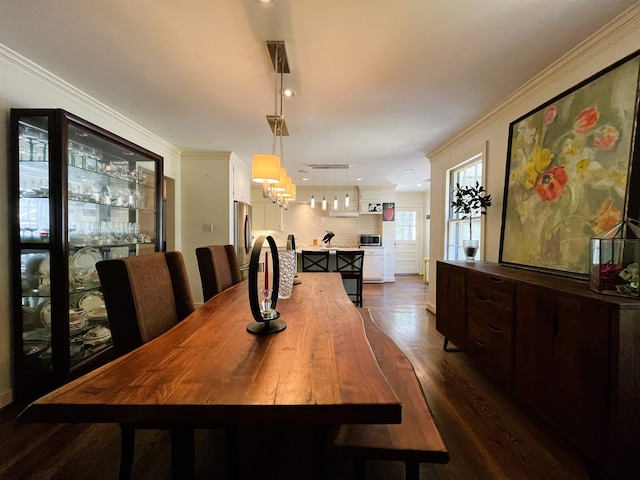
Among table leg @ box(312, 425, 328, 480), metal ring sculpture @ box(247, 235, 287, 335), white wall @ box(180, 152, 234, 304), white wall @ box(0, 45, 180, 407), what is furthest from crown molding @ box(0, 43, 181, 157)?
table leg @ box(312, 425, 328, 480)

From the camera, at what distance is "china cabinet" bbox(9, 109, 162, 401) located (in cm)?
185

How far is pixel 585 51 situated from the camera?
5.68 feet

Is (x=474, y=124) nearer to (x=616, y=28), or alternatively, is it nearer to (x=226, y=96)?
(x=616, y=28)

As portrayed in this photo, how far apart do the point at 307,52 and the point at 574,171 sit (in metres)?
1.91

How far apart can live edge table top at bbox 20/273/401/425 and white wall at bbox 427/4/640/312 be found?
7.31 feet

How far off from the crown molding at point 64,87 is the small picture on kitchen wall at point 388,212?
504 cm

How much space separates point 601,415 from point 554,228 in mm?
1175

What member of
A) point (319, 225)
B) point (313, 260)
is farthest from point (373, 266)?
point (313, 260)

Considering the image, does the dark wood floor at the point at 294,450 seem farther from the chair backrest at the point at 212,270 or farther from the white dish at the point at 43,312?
the chair backrest at the point at 212,270

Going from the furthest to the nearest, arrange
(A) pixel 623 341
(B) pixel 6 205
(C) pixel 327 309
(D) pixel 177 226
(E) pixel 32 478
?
(D) pixel 177 226 < (B) pixel 6 205 < (C) pixel 327 309 < (E) pixel 32 478 < (A) pixel 623 341

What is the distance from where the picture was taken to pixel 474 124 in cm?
291

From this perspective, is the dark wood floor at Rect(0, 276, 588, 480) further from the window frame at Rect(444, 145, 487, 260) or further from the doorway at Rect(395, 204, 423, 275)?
the doorway at Rect(395, 204, 423, 275)

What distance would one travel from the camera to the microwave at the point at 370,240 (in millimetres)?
6703

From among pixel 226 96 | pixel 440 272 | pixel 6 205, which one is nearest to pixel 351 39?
pixel 226 96
